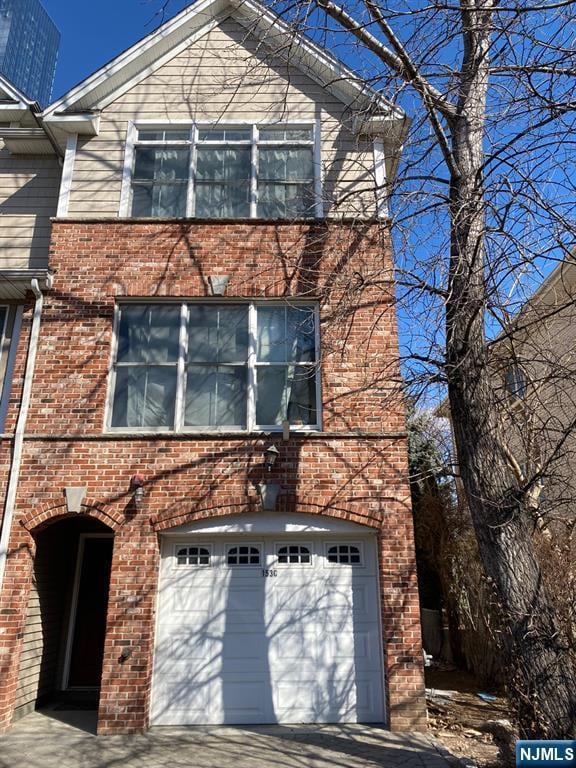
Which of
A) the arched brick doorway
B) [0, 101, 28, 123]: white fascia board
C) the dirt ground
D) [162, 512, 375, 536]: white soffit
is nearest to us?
the dirt ground

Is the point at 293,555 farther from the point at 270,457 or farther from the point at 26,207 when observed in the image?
the point at 26,207

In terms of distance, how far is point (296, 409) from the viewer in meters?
8.21

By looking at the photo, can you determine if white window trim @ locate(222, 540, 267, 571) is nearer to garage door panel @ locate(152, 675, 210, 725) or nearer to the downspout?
garage door panel @ locate(152, 675, 210, 725)

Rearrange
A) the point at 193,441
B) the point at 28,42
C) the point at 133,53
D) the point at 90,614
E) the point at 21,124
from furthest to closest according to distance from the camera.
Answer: the point at 28,42 → the point at 21,124 → the point at 133,53 → the point at 90,614 → the point at 193,441

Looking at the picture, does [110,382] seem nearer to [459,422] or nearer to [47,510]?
[47,510]

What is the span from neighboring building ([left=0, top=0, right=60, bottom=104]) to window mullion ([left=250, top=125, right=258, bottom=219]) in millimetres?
178311

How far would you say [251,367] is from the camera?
27.3 feet

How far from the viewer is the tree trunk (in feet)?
16.1

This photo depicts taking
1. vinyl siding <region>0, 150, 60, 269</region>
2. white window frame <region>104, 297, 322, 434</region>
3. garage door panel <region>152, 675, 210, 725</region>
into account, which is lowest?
garage door panel <region>152, 675, 210, 725</region>

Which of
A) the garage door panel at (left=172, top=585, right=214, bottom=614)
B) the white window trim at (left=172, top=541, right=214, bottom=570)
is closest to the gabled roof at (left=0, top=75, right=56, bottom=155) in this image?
the white window trim at (left=172, top=541, right=214, bottom=570)

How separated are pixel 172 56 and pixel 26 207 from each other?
11.6 ft

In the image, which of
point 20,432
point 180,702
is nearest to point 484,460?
point 180,702

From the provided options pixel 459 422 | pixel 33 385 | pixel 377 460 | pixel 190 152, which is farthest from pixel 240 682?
pixel 190 152

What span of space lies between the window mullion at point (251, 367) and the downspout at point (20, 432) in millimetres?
2972
